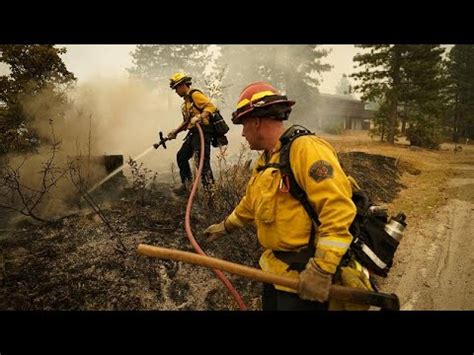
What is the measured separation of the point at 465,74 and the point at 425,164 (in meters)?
17.3

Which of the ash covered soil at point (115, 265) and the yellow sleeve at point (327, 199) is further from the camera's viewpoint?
the ash covered soil at point (115, 265)

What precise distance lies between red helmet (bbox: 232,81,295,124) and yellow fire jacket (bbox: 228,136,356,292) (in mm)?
294

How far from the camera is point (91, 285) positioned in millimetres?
3678

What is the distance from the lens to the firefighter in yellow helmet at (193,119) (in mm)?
5680

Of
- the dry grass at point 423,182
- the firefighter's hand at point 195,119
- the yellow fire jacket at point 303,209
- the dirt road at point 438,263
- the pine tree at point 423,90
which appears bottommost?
the dirt road at point 438,263

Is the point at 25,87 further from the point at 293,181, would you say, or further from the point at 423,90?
the point at 423,90

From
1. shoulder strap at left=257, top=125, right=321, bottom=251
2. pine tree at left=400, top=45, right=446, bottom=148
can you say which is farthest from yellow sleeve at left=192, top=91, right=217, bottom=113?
pine tree at left=400, top=45, right=446, bottom=148

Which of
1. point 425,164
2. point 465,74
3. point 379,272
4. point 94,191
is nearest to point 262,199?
point 379,272

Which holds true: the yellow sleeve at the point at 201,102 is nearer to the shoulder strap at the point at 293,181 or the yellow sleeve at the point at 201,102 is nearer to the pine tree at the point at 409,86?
the shoulder strap at the point at 293,181

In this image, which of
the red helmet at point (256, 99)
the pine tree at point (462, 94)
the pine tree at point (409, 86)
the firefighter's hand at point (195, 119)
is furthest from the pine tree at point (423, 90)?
the red helmet at point (256, 99)

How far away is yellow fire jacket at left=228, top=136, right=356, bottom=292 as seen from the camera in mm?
1829

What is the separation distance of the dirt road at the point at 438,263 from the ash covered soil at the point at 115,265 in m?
1.88

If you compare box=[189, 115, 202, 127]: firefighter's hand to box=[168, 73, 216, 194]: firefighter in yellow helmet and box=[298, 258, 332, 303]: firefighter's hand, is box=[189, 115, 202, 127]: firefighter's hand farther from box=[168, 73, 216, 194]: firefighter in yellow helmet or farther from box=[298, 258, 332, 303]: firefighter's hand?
box=[298, 258, 332, 303]: firefighter's hand

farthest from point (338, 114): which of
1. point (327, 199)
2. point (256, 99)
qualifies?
point (327, 199)
